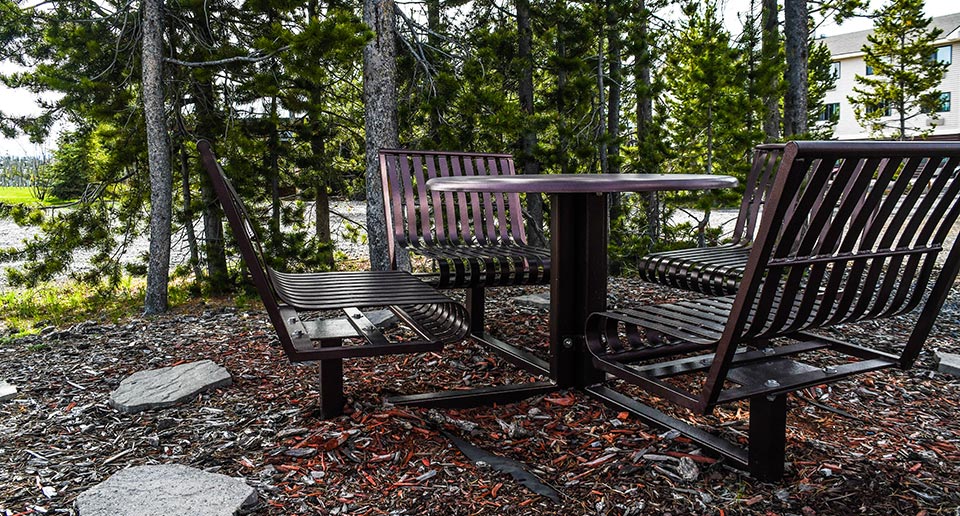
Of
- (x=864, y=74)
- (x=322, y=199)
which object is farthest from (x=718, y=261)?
(x=864, y=74)

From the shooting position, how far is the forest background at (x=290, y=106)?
5.69 metres

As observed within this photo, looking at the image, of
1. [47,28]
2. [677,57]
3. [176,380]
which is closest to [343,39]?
[176,380]

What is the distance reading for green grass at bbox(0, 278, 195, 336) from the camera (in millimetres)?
6004

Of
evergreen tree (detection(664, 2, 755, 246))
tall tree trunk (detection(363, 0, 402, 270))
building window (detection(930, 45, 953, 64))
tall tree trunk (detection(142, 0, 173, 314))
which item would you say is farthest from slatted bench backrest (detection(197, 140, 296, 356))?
building window (detection(930, 45, 953, 64))

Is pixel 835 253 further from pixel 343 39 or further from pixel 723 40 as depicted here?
pixel 723 40

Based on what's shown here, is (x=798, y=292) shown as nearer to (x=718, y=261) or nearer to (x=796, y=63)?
(x=718, y=261)

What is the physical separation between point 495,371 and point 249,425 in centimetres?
123

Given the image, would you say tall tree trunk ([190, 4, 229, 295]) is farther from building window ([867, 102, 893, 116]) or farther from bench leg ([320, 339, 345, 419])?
building window ([867, 102, 893, 116])

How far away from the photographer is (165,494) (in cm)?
201

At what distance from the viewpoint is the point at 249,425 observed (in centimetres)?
264

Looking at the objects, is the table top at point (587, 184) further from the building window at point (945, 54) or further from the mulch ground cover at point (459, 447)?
the building window at point (945, 54)

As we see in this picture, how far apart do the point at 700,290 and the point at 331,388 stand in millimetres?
1831

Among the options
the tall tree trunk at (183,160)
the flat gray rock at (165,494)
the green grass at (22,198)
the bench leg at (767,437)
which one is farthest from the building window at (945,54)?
the flat gray rock at (165,494)

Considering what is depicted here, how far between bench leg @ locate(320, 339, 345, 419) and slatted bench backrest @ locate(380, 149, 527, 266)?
118 cm
